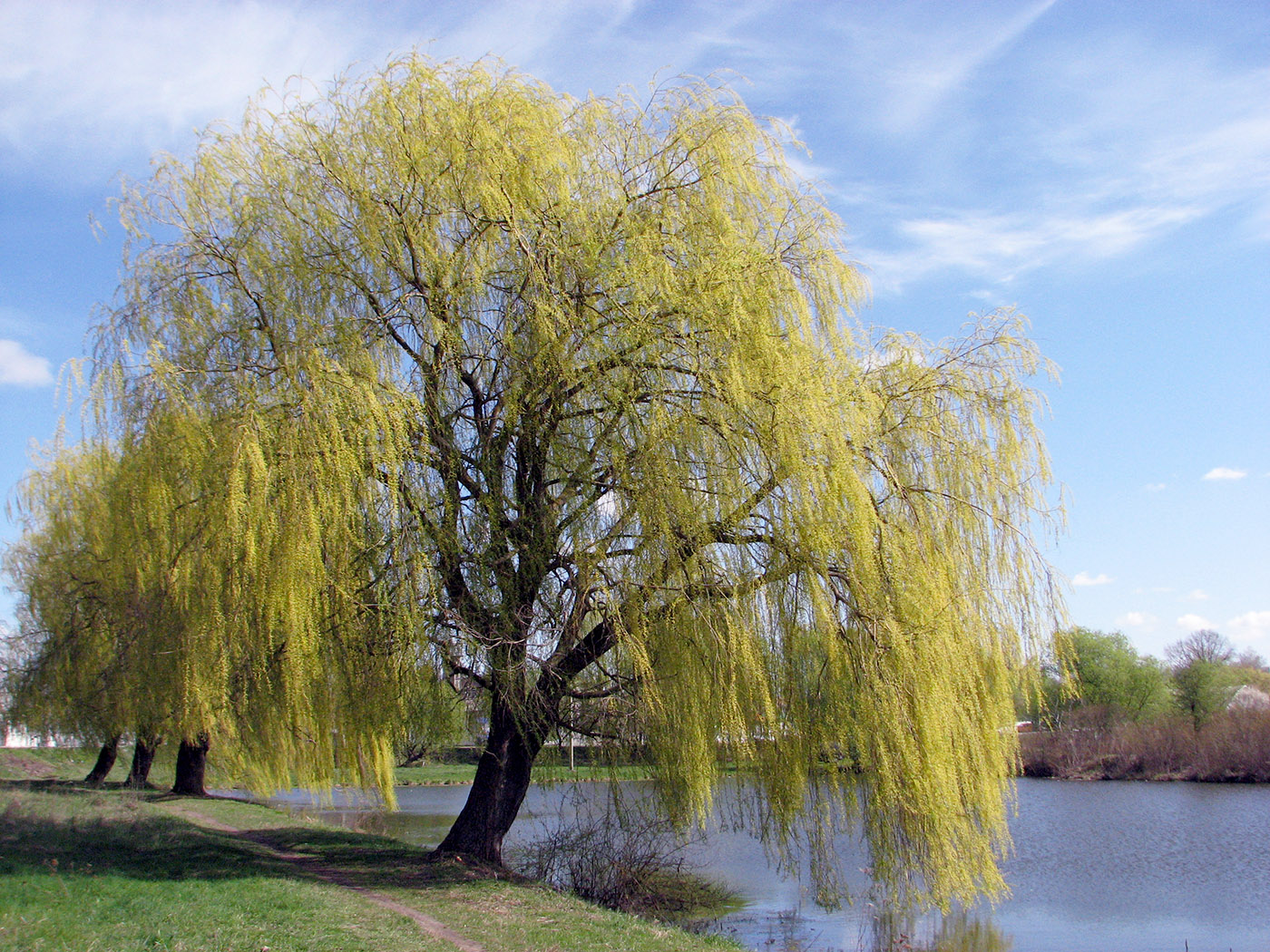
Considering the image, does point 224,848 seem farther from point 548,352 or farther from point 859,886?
point 859,886

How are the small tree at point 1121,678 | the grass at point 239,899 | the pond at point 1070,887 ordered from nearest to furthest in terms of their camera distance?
the grass at point 239,899
the pond at point 1070,887
the small tree at point 1121,678

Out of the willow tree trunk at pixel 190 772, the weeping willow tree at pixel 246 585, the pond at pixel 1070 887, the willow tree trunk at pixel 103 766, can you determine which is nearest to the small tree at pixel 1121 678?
the pond at pixel 1070 887

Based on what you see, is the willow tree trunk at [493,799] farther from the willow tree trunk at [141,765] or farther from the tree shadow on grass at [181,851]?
the willow tree trunk at [141,765]

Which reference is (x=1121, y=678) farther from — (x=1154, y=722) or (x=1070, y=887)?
(x=1070, y=887)

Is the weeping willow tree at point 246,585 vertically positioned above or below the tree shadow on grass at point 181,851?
above

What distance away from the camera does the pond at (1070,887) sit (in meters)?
10.1

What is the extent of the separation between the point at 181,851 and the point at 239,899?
10.4 feet

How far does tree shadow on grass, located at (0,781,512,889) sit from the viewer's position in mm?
8453


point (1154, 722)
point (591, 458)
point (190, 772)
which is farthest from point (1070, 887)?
point (1154, 722)

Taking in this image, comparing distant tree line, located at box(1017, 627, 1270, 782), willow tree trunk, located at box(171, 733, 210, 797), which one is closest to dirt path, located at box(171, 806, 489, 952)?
willow tree trunk, located at box(171, 733, 210, 797)

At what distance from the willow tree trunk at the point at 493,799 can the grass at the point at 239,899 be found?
1.54ft

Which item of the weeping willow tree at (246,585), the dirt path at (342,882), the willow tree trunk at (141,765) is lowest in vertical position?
the dirt path at (342,882)

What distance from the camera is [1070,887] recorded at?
43.8ft

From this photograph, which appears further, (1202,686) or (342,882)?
(1202,686)
